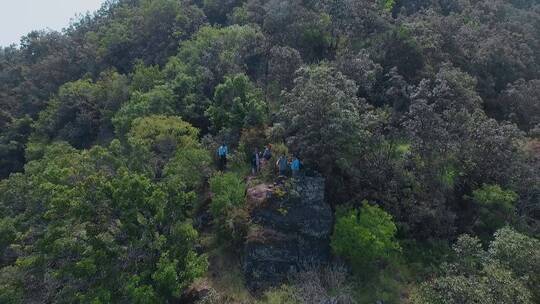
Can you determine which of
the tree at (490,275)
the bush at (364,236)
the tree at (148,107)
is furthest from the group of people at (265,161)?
the tree at (490,275)

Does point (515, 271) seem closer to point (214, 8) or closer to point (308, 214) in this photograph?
point (308, 214)

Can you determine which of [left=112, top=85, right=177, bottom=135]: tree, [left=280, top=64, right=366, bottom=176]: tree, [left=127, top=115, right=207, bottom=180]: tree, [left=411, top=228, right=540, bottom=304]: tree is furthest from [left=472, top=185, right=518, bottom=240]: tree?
[left=112, top=85, right=177, bottom=135]: tree

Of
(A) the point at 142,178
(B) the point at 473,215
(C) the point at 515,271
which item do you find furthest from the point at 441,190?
(A) the point at 142,178

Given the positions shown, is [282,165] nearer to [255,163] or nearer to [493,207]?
[255,163]

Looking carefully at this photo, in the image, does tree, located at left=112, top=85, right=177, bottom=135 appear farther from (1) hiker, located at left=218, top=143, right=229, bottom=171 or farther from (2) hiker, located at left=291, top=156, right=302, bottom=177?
(2) hiker, located at left=291, top=156, right=302, bottom=177

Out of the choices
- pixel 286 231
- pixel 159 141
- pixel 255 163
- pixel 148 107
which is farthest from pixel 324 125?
pixel 148 107

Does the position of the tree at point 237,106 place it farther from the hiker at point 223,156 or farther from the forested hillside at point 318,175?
the hiker at point 223,156
